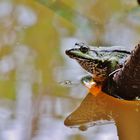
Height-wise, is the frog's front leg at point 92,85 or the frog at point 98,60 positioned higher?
the frog at point 98,60

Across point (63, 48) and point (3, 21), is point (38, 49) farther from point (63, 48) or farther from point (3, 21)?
point (3, 21)

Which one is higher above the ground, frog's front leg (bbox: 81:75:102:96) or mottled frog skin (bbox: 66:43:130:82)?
mottled frog skin (bbox: 66:43:130:82)

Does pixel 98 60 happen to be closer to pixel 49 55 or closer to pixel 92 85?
pixel 92 85

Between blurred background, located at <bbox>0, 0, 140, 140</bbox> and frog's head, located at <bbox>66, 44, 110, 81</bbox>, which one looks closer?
blurred background, located at <bbox>0, 0, 140, 140</bbox>

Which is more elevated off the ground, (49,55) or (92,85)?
(49,55)

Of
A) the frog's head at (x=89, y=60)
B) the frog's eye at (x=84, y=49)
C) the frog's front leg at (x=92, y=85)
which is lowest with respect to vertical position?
the frog's front leg at (x=92, y=85)

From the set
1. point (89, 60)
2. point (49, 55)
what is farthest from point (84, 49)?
point (49, 55)

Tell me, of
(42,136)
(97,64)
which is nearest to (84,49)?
(97,64)
